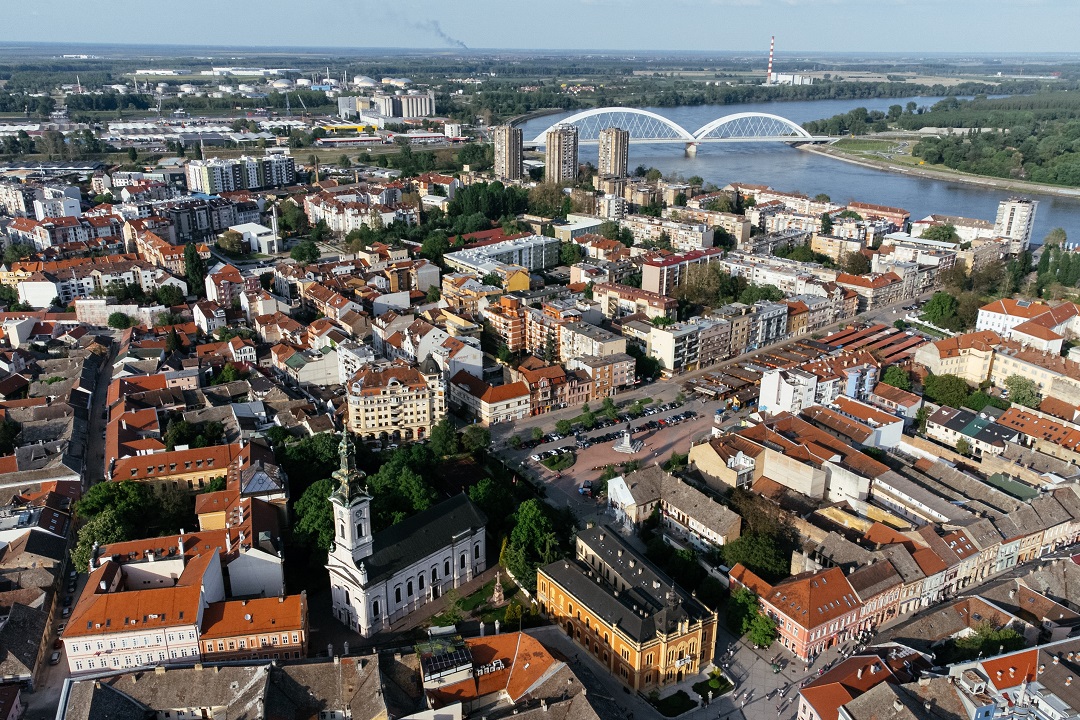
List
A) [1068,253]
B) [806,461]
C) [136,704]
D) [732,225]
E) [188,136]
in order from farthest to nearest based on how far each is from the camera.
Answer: [188,136], [732,225], [1068,253], [806,461], [136,704]

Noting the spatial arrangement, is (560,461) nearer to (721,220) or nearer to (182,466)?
(182,466)

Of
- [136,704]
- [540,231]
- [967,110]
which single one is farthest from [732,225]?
[967,110]

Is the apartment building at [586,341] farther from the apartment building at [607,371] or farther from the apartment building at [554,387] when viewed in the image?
the apartment building at [554,387]

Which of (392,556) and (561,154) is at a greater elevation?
(561,154)

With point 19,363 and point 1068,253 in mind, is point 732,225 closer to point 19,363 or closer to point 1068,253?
point 1068,253

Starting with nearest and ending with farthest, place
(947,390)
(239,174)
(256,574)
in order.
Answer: (256,574) → (947,390) → (239,174)

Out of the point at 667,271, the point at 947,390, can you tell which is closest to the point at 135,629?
the point at 947,390
